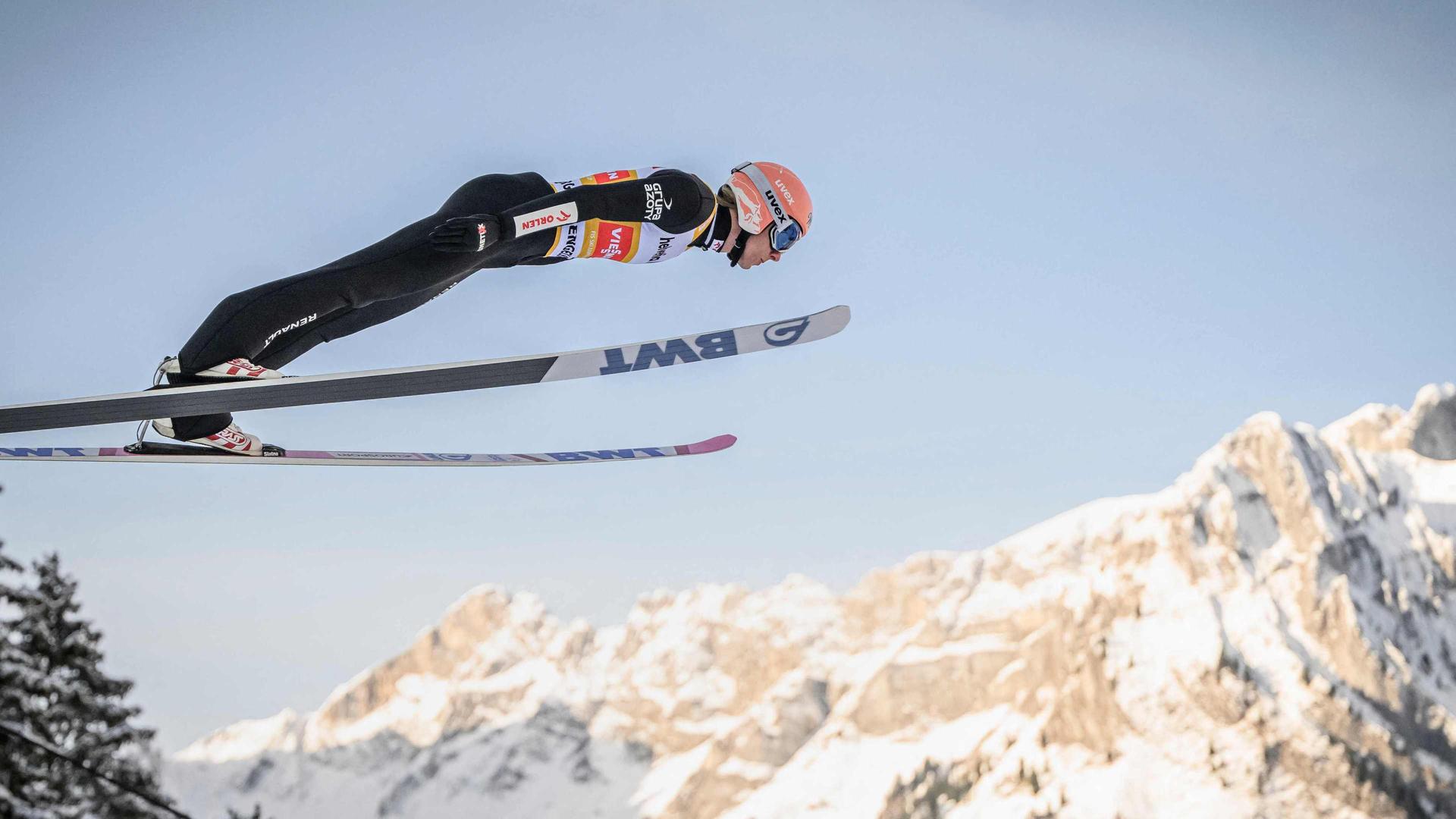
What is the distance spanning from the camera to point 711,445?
8359 mm

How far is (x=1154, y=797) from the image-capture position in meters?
188

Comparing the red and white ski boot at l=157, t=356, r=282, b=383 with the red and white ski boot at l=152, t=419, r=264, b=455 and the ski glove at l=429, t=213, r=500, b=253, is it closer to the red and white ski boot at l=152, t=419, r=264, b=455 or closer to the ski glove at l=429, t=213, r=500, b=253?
the red and white ski boot at l=152, t=419, r=264, b=455

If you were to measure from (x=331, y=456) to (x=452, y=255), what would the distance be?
178cm

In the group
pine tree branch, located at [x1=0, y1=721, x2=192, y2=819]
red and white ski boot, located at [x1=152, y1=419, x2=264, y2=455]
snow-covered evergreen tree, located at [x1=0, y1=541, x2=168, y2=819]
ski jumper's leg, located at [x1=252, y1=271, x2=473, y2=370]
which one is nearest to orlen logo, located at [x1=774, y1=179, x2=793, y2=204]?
ski jumper's leg, located at [x1=252, y1=271, x2=473, y2=370]

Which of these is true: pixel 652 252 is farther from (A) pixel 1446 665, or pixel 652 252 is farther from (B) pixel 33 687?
(A) pixel 1446 665

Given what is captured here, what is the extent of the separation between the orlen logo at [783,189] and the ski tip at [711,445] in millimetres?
2186

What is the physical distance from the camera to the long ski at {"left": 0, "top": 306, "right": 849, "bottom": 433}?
4.90 metres

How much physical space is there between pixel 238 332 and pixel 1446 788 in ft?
677

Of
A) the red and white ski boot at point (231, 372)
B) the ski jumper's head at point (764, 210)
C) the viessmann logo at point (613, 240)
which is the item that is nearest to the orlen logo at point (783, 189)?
the ski jumper's head at point (764, 210)

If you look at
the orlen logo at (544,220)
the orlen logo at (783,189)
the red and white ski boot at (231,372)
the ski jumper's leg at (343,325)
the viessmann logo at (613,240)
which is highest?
the orlen logo at (783,189)

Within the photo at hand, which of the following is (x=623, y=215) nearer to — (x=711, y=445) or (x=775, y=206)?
(x=775, y=206)

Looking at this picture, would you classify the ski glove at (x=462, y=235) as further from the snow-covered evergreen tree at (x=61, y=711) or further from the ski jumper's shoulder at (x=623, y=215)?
the snow-covered evergreen tree at (x=61, y=711)

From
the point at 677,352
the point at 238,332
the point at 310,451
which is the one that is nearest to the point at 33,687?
the point at 310,451

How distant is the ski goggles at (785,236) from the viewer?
683cm
